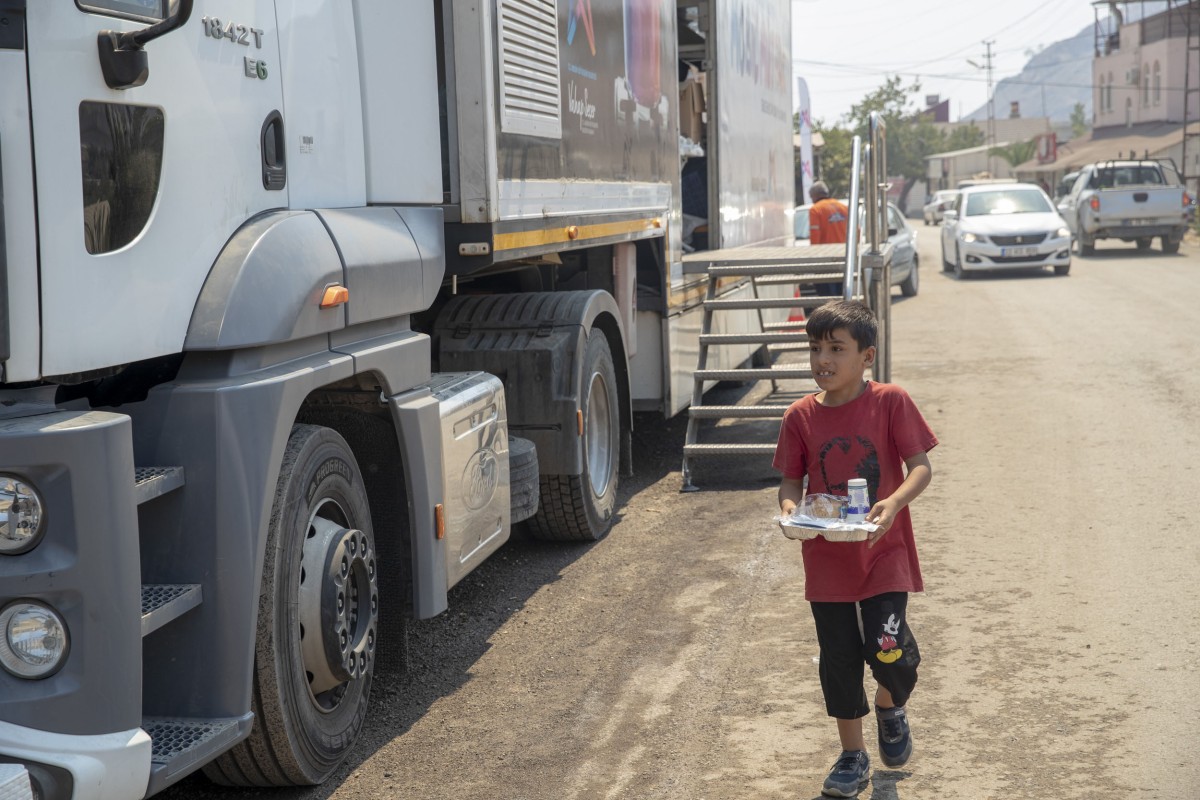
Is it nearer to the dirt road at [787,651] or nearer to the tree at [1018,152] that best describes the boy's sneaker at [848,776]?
the dirt road at [787,651]

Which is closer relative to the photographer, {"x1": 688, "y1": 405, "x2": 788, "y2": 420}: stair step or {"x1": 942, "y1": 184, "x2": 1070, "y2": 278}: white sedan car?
{"x1": 688, "y1": 405, "x2": 788, "y2": 420}: stair step

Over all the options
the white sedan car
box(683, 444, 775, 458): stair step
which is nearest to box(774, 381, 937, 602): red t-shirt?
box(683, 444, 775, 458): stair step

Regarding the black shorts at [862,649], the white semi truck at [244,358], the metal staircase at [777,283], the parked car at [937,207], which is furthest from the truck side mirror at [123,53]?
the parked car at [937,207]

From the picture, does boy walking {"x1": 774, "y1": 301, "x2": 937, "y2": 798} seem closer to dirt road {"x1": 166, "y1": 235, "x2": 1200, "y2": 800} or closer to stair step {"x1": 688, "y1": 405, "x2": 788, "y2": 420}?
dirt road {"x1": 166, "y1": 235, "x2": 1200, "y2": 800}

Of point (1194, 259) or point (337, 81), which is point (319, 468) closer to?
point (337, 81)

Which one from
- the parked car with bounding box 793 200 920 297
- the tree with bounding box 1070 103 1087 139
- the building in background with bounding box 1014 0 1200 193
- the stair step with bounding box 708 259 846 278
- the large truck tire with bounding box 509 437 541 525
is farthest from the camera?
the tree with bounding box 1070 103 1087 139

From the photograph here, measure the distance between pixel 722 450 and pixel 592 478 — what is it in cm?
118

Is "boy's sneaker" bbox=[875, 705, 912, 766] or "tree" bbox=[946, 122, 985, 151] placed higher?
"tree" bbox=[946, 122, 985, 151]

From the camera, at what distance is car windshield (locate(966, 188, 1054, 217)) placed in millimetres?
23750

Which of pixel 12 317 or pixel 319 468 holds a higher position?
pixel 12 317

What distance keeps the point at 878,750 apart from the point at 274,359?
6.94 feet

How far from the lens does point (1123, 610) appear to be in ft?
17.9

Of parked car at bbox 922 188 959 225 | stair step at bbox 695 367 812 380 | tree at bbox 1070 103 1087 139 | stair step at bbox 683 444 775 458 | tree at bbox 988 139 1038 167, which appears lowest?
stair step at bbox 683 444 775 458

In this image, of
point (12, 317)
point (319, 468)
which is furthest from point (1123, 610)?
point (12, 317)
